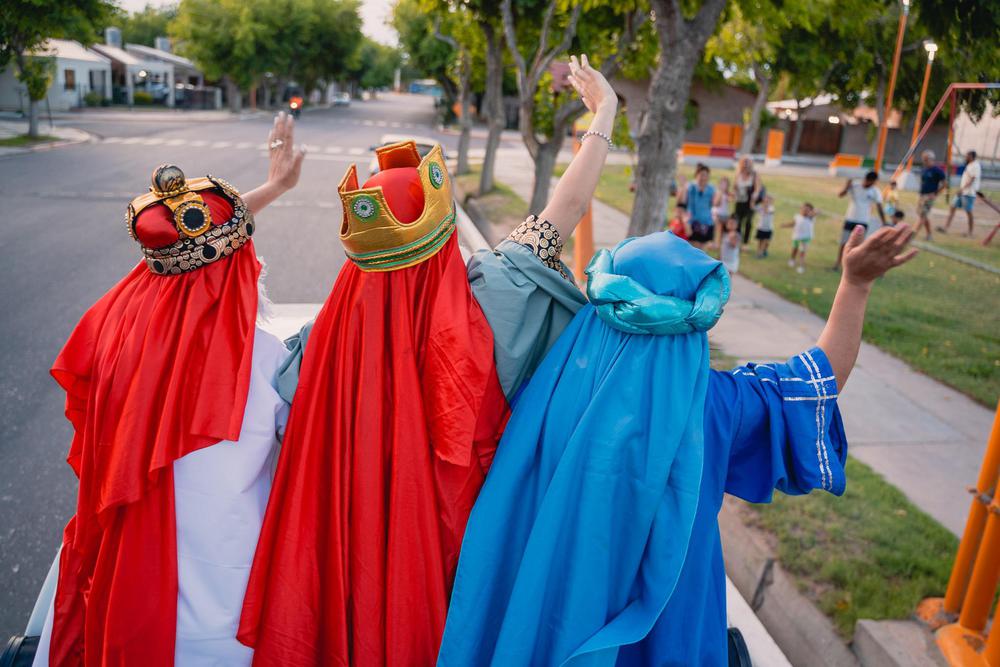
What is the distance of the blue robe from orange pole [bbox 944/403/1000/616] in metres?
1.55

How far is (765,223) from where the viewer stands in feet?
40.2

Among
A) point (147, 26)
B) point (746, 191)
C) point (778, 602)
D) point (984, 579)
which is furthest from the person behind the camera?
point (147, 26)

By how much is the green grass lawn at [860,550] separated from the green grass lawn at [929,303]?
295 cm

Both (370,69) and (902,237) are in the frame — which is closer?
(902,237)

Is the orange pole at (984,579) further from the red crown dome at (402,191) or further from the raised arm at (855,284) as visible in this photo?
the red crown dome at (402,191)

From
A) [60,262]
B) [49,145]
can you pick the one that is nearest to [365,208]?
[60,262]

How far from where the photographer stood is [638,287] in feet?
5.83

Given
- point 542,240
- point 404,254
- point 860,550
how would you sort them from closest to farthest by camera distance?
point 404,254, point 542,240, point 860,550

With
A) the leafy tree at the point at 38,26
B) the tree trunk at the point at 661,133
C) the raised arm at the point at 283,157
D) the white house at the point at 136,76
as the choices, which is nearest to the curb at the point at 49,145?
the leafy tree at the point at 38,26

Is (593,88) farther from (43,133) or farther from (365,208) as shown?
(43,133)

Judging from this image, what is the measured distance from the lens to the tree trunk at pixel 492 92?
14.2 meters

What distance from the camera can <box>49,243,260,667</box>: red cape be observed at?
1.95 meters

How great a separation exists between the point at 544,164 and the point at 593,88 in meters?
9.54

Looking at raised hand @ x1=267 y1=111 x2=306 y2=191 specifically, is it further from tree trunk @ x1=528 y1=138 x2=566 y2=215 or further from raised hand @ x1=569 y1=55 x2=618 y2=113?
tree trunk @ x1=528 y1=138 x2=566 y2=215
